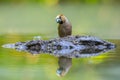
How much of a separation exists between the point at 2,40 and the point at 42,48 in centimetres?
110

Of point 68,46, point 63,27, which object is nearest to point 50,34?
point 63,27

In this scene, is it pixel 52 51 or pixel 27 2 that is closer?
pixel 52 51

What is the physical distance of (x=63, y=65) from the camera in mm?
4945

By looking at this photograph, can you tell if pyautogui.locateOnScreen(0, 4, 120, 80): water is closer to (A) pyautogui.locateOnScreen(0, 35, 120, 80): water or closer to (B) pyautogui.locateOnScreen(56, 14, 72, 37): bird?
(A) pyautogui.locateOnScreen(0, 35, 120, 80): water

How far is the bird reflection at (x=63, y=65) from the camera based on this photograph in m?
4.57

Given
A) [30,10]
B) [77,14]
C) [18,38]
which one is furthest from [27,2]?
[18,38]

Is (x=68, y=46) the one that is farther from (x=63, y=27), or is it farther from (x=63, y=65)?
(x=63, y=65)

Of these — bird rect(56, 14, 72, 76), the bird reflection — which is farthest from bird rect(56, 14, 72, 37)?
the bird reflection

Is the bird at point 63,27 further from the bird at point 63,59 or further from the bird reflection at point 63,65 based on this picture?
the bird reflection at point 63,65

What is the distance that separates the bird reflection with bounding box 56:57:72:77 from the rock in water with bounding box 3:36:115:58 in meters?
0.37

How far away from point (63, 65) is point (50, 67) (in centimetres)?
16

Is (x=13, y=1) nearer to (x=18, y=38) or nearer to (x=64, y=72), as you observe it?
(x=18, y=38)

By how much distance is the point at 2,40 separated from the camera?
681 centimetres

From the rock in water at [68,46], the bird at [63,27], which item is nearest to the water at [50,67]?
the rock in water at [68,46]
